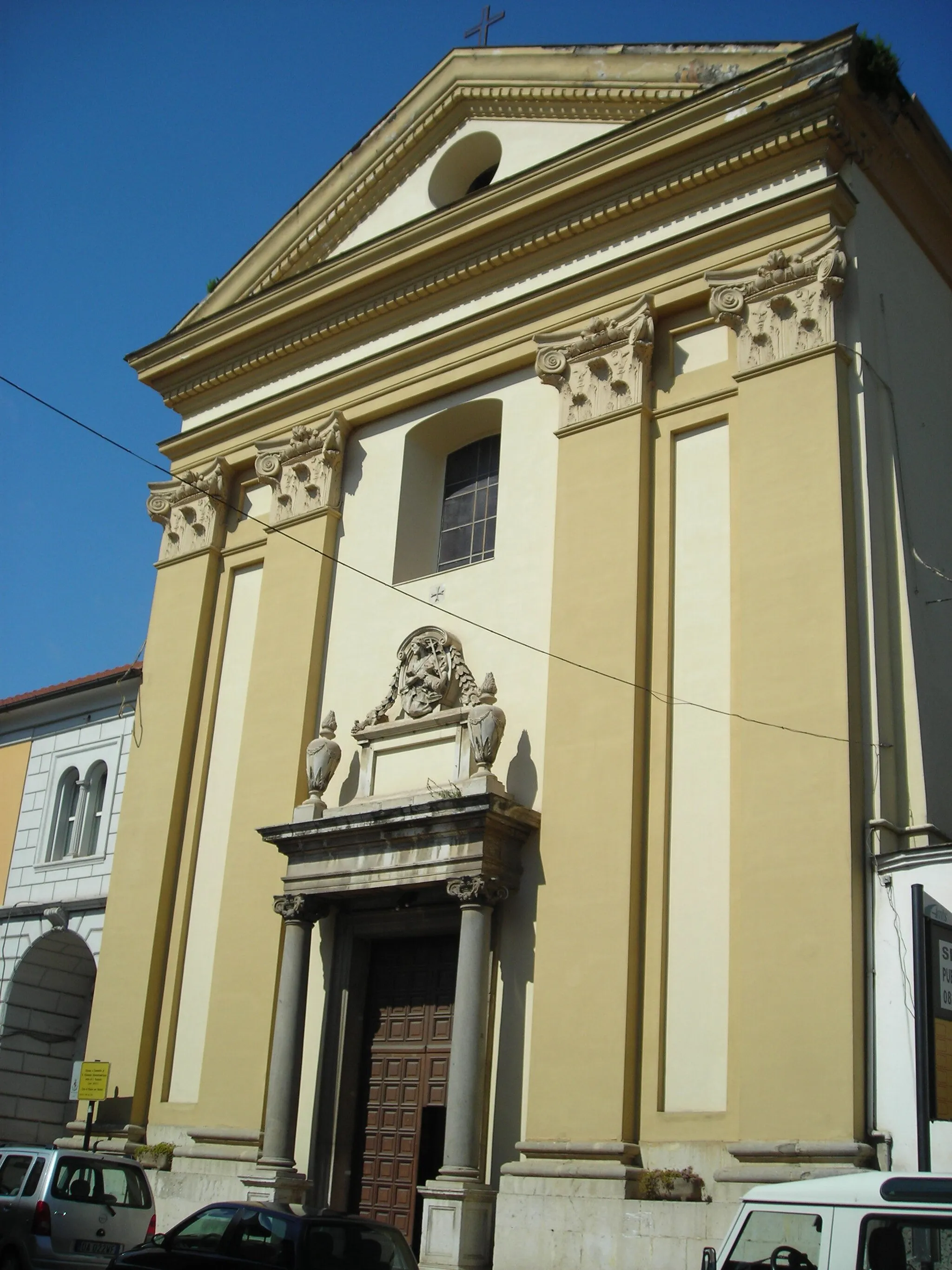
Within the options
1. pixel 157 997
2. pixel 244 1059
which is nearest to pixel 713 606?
pixel 244 1059

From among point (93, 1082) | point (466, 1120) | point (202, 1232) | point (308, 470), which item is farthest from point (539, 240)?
point (202, 1232)

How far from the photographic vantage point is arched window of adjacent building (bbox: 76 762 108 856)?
20688 millimetres

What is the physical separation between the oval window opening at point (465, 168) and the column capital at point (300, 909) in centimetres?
949

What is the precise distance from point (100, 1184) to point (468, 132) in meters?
13.9

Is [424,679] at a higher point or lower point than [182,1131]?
higher

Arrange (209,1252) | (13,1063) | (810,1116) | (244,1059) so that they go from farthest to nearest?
(13,1063), (244,1059), (810,1116), (209,1252)

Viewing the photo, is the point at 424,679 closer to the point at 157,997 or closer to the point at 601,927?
the point at 601,927

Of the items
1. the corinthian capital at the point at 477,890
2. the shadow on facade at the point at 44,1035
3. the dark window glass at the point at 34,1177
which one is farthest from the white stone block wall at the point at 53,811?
the dark window glass at the point at 34,1177

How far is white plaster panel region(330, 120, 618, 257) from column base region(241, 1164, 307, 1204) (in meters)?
11.5

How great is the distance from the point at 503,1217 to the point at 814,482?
7523mm

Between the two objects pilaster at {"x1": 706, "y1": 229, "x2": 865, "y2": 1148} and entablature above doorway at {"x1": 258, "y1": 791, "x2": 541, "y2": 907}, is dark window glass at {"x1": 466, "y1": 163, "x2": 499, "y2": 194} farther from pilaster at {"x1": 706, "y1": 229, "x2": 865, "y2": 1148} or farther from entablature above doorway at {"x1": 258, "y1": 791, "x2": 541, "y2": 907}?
entablature above doorway at {"x1": 258, "y1": 791, "x2": 541, "y2": 907}

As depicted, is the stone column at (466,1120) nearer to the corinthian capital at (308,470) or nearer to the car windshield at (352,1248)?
the car windshield at (352,1248)

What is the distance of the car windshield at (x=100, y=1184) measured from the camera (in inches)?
467

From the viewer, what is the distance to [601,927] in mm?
13227
